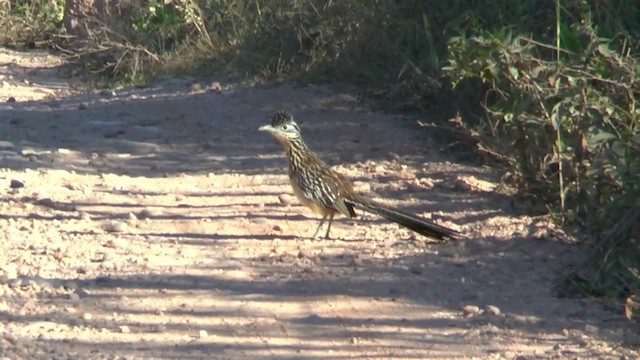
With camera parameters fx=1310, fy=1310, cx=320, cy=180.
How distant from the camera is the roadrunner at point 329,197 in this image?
23.6ft

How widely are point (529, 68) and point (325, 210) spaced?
4.77ft

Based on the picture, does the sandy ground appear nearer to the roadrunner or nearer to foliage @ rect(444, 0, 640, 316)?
the roadrunner

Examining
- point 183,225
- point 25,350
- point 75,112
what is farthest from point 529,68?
point 75,112

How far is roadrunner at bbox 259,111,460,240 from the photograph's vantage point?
7199 millimetres

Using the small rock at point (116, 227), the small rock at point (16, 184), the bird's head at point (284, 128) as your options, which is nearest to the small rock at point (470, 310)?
the bird's head at point (284, 128)

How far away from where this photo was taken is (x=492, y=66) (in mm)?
6832

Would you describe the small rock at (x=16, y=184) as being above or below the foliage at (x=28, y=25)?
above

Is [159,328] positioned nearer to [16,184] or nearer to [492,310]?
[492,310]

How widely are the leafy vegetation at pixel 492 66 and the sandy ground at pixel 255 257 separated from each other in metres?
0.29

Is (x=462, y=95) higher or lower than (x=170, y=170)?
higher

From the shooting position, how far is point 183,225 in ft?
25.1

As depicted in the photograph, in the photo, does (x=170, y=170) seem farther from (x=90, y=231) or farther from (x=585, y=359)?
(x=585, y=359)

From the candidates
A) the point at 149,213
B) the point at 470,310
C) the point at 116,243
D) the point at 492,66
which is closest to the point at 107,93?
the point at 149,213

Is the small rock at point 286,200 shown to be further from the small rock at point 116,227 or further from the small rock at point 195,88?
the small rock at point 195,88
